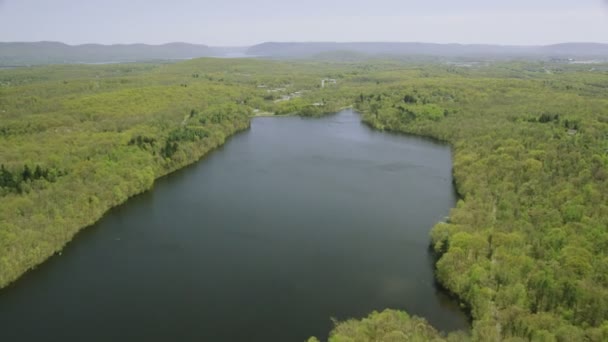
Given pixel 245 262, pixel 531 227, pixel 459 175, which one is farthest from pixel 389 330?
pixel 459 175

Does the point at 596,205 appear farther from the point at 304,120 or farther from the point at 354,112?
the point at 354,112

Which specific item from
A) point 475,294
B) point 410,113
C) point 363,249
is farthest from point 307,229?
point 410,113

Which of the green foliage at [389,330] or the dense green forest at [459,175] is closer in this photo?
the green foliage at [389,330]

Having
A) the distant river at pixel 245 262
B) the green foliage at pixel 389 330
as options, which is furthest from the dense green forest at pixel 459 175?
the distant river at pixel 245 262

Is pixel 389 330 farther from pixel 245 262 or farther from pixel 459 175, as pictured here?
pixel 459 175

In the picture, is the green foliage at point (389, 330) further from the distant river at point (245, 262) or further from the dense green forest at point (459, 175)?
the distant river at point (245, 262)

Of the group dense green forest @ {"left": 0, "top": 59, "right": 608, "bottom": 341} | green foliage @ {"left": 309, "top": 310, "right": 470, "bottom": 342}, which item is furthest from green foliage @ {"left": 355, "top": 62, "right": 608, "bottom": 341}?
green foliage @ {"left": 309, "top": 310, "right": 470, "bottom": 342}
